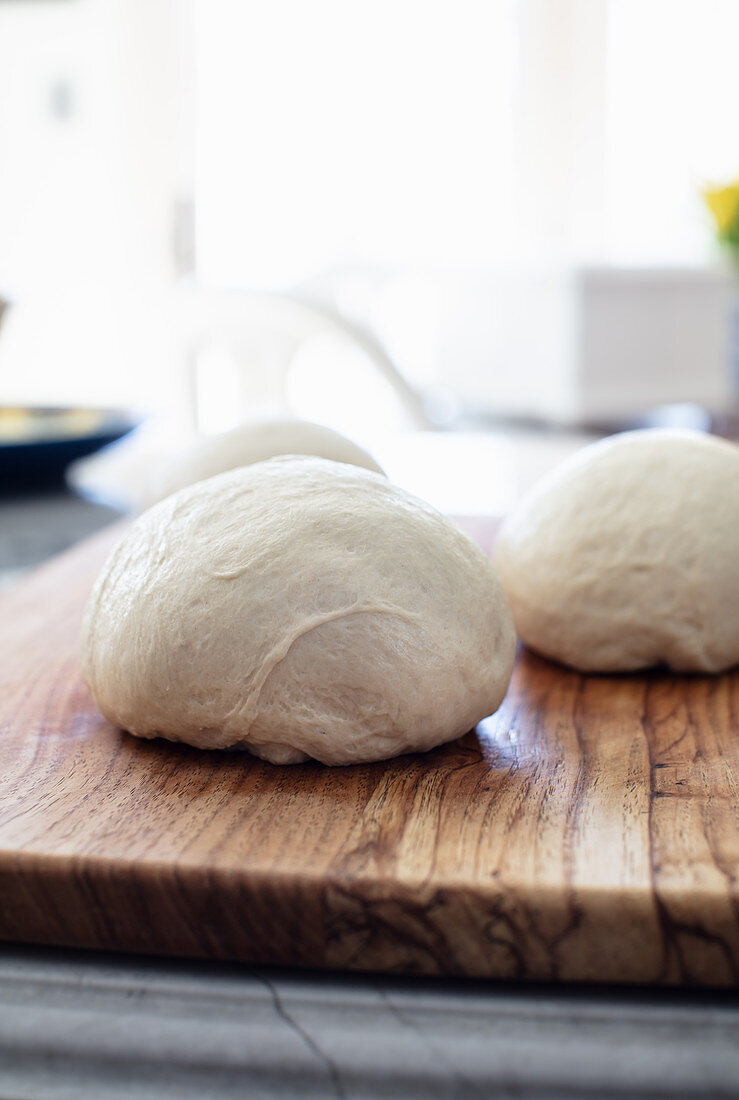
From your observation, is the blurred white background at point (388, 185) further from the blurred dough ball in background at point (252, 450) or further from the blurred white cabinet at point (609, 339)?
the blurred dough ball in background at point (252, 450)

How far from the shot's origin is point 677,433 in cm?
81

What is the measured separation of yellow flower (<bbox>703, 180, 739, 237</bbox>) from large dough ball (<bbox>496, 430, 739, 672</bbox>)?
1963 mm

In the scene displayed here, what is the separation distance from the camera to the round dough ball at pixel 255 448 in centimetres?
76

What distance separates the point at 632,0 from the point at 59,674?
355 cm

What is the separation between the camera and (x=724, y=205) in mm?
2510

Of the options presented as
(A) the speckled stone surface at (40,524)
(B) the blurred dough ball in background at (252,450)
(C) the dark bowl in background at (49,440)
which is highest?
(B) the blurred dough ball in background at (252,450)

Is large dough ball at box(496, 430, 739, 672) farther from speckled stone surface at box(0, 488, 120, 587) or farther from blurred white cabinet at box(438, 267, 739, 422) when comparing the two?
blurred white cabinet at box(438, 267, 739, 422)

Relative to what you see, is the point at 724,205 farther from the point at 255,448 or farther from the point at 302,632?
the point at 302,632

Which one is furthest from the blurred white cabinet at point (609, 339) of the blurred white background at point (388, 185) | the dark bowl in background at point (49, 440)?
the dark bowl in background at point (49, 440)

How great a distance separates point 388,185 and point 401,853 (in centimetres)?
326

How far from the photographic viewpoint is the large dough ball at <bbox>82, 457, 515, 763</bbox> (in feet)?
1.84

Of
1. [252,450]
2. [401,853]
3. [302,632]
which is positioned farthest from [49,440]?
[401,853]

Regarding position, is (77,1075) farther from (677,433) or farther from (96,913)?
(677,433)

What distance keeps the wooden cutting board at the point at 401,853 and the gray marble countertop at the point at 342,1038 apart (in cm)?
1
